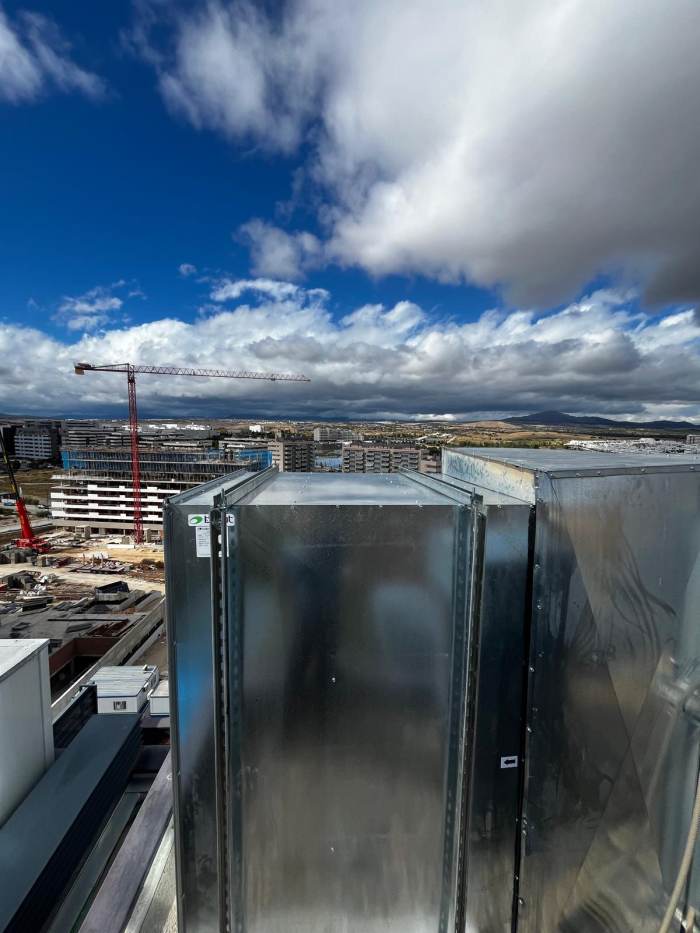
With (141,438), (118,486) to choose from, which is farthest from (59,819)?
(141,438)

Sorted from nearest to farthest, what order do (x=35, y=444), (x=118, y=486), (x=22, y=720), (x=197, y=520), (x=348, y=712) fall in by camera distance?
(x=197, y=520), (x=348, y=712), (x=22, y=720), (x=118, y=486), (x=35, y=444)

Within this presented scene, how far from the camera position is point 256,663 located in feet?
9.76

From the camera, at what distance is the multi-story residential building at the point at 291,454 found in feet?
299

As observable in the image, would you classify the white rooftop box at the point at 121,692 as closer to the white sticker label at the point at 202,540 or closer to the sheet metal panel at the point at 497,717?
the sheet metal panel at the point at 497,717

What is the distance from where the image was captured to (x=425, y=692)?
3.05 m

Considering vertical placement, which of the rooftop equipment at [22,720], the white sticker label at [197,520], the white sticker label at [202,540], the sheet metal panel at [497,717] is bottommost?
the rooftop equipment at [22,720]

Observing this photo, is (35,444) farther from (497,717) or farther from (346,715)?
(497,717)

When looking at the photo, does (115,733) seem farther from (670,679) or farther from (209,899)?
(670,679)

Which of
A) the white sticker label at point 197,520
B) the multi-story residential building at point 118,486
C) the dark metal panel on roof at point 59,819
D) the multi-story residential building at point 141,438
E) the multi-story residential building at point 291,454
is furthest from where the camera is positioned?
the multi-story residential building at point 141,438

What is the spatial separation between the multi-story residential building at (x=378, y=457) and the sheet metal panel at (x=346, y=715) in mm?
81369

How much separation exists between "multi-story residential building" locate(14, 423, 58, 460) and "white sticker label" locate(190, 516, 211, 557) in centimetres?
16869

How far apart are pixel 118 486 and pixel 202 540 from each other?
6917cm

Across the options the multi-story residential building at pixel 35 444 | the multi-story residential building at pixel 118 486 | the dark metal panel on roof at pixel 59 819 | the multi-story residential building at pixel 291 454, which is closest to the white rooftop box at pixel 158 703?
the dark metal panel on roof at pixel 59 819

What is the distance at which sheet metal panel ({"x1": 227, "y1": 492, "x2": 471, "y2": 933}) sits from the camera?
295 cm
